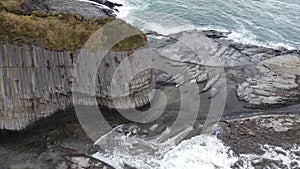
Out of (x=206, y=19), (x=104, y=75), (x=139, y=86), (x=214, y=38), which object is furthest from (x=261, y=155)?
(x=206, y=19)

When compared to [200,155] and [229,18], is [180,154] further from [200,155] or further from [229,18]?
[229,18]

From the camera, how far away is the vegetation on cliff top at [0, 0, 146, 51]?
27828mm

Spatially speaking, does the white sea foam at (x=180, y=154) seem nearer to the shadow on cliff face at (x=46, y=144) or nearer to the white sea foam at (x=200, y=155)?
the white sea foam at (x=200, y=155)

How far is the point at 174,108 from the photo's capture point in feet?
104

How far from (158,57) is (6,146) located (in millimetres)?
16166

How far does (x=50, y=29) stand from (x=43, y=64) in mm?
2722

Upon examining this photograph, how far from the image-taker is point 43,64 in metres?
28.1

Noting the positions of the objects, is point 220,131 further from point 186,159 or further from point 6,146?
point 6,146

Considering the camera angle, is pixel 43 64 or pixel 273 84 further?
pixel 273 84

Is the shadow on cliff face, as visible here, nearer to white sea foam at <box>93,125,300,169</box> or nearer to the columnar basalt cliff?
the columnar basalt cliff

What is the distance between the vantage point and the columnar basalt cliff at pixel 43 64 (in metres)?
27.4

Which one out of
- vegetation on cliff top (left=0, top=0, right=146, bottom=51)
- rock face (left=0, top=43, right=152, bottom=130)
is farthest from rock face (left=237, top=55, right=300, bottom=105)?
rock face (left=0, top=43, right=152, bottom=130)

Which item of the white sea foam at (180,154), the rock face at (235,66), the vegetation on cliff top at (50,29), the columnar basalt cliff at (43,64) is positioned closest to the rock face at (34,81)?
the columnar basalt cliff at (43,64)

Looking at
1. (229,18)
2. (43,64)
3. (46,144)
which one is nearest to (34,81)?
(43,64)
